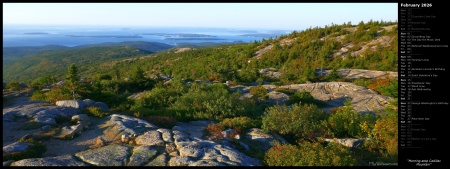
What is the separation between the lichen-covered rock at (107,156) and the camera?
8000mm

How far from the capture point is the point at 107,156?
8.41 m

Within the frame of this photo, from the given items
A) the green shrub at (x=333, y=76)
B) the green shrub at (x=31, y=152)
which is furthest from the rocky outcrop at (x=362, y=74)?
the green shrub at (x=31, y=152)

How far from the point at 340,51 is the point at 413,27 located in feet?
97.3

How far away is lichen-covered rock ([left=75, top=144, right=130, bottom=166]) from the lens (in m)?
8.00

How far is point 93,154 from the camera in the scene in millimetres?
8539

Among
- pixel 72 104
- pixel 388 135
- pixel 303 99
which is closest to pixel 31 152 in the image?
pixel 72 104

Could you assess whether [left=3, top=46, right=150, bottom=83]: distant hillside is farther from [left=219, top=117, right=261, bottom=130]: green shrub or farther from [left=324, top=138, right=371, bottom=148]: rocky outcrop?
[left=324, top=138, right=371, bottom=148]: rocky outcrop

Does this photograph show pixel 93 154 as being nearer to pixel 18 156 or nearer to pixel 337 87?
pixel 18 156

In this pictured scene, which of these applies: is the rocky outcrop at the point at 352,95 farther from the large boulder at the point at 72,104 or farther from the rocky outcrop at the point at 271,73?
the large boulder at the point at 72,104

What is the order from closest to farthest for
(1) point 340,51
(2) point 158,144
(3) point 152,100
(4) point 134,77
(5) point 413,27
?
(5) point 413,27
(2) point 158,144
(3) point 152,100
(4) point 134,77
(1) point 340,51

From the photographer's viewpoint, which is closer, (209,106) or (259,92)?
(209,106)

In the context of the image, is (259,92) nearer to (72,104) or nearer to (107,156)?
(72,104)

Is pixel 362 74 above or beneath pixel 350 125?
above

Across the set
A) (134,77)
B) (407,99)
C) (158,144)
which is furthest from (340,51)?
(158,144)
